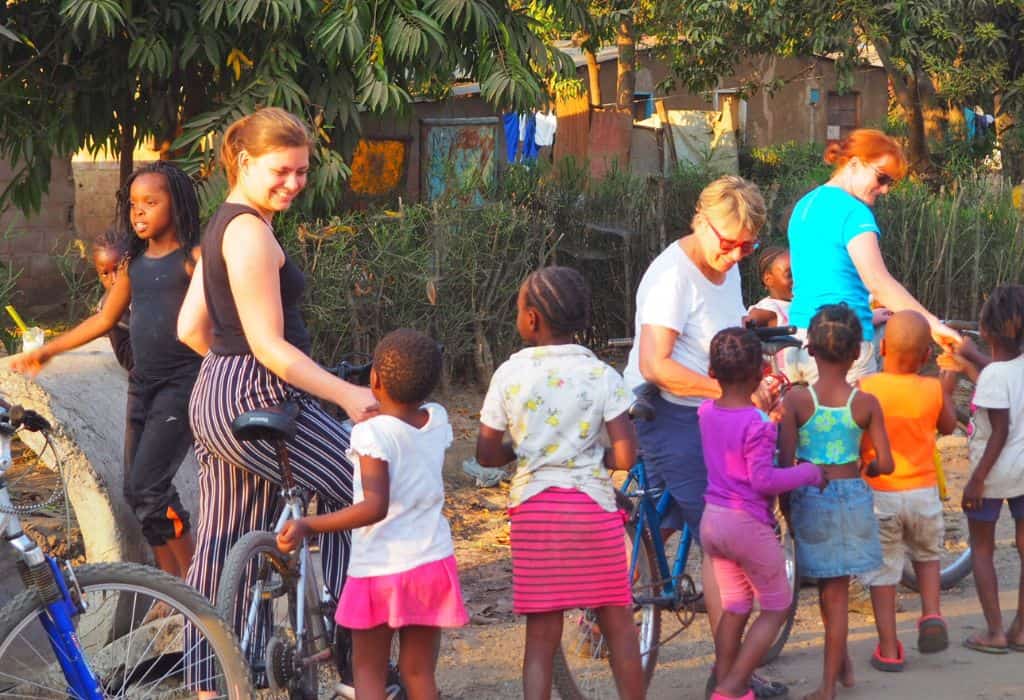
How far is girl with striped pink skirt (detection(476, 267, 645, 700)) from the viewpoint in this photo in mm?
3818

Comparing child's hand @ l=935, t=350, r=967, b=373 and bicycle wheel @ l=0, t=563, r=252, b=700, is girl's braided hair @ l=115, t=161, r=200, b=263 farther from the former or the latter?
child's hand @ l=935, t=350, r=967, b=373

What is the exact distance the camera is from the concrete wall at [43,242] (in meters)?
13.1

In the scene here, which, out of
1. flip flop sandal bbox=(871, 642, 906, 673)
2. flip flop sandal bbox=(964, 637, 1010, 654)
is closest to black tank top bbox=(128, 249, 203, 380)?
flip flop sandal bbox=(871, 642, 906, 673)

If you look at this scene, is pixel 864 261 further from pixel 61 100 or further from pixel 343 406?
pixel 61 100

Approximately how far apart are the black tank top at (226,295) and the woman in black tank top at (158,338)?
A: 3.30 feet

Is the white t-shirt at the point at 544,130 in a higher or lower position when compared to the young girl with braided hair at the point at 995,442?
higher

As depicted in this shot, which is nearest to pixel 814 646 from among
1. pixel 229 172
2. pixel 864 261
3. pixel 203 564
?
pixel 864 261

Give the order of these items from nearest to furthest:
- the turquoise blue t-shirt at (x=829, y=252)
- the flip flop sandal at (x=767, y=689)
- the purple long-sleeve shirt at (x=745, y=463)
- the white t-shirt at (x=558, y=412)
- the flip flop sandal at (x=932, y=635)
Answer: the white t-shirt at (x=558, y=412) < the purple long-sleeve shirt at (x=745, y=463) < the flip flop sandal at (x=767, y=689) < the flip flop sandal at (x=932, y=635) < the turquoise blue t-shirt at (x=829, y=252)

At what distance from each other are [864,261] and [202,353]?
8.23 ft

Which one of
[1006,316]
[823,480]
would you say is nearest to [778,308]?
[1006,316]

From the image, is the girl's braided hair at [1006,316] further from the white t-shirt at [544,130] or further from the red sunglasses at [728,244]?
the white t-shirt at [544,130]

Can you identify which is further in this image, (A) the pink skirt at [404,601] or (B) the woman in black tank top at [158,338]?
(B) the woman in black tank top at [158,338]

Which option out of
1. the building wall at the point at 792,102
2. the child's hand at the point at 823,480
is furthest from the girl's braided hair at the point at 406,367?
the building wall at the point at 792,102

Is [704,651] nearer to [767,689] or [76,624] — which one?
[767,689]
